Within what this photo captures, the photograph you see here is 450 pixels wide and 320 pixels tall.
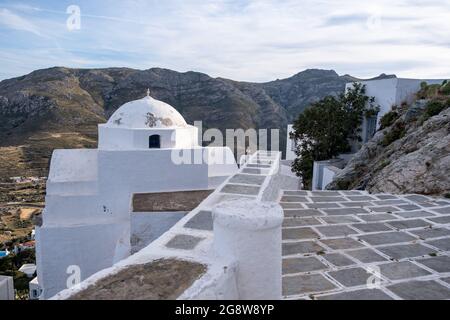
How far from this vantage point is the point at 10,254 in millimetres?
27562

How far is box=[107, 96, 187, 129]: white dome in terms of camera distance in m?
11.5

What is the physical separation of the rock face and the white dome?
6127 millimetres

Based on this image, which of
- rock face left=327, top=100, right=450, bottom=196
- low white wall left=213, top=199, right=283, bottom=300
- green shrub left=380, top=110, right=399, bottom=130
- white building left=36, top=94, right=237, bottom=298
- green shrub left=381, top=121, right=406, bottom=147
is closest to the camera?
low white wall left=213, top=199, right=283, bottom=300

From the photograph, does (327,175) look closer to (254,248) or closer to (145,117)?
(145,117)

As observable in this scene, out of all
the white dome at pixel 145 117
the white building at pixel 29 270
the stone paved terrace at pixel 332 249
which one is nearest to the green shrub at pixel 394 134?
the stone paved terrace at pixel 332 249

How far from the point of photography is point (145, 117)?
11578mm

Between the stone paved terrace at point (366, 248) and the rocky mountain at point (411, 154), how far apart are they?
0.98 meters

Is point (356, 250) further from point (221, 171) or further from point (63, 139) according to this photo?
point (63, 139)

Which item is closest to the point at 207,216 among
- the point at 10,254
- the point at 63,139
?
the point at 10,254

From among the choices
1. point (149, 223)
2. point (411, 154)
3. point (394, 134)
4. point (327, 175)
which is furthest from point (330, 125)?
point (149, 223)

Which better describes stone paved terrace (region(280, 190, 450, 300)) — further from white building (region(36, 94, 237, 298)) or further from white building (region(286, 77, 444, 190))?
white building (region(286, 77, 444, 190))

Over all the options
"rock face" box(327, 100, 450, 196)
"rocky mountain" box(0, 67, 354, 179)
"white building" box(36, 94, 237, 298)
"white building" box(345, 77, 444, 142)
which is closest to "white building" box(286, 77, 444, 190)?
"white building" box(345, 77, 444, 142)

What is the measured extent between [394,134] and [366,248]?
28.9ft

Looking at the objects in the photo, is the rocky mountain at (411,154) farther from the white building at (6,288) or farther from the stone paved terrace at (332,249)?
the white building at (6,288)
